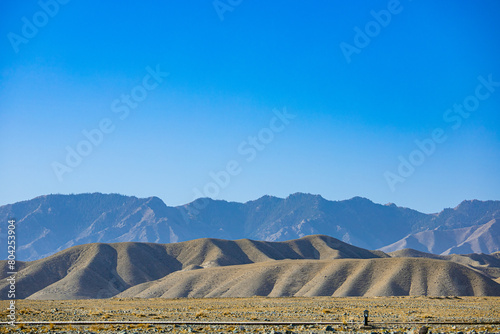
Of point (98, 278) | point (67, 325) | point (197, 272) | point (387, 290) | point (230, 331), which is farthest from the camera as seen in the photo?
point (98, 278)

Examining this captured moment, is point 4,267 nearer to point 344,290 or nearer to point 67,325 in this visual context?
point 344,290

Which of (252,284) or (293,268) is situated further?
(293,268)

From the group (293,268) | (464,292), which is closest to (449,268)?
(464,292)

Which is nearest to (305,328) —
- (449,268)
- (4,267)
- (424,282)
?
(424,282)

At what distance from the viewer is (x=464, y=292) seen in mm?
125250

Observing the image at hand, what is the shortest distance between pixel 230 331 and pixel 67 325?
1292 centimetres

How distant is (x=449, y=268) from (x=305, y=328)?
116913mm

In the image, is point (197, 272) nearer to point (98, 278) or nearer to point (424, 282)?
point (98, 278)

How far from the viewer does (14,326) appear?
110ft

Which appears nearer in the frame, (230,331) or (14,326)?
(230,331)

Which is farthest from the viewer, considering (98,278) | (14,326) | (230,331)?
(98,278)

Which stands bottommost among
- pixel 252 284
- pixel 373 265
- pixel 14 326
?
pixel 14 326

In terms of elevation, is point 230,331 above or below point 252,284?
below

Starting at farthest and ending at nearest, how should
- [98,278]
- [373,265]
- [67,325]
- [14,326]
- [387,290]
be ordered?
[98,278] → [373,265] → [387,290] → [67,325] → [14,326]
